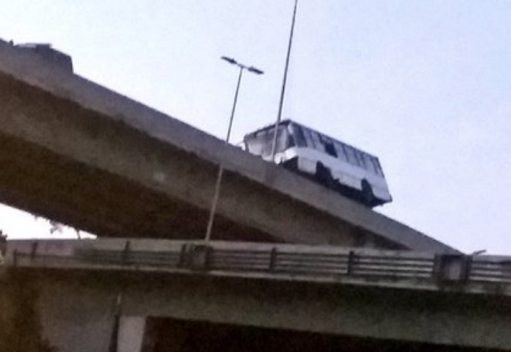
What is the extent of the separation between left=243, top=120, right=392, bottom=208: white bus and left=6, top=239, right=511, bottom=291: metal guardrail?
13.5 m

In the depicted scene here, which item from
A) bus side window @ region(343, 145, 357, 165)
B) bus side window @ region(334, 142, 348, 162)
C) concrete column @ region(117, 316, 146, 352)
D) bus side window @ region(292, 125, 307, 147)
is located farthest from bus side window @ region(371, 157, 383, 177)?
concrete column @ region(117, 316, 146, 352)

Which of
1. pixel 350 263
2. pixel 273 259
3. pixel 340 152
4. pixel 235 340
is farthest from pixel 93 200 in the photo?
pixel 350 263

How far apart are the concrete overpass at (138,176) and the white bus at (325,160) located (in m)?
4.32

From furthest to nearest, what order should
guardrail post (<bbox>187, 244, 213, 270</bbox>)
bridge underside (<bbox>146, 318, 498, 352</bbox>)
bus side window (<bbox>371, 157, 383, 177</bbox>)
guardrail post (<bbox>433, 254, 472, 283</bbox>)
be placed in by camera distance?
bus side window (<bbox>371, 157, 383, 177</bbox>), bridge underside (<bbox>146, 318, 498, 352</bbox>), guardrail post (<bbox>187, 244, 213, 270</bbox>), guardrail post (<bbox>433, 254, 472, 283</bbox>)

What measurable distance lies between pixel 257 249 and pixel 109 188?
11012 mm

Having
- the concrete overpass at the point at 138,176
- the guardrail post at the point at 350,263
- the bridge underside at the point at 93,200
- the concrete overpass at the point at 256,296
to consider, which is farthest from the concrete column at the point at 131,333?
the guardrail post at the point at 350,263

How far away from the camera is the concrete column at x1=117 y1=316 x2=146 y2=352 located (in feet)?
97.1

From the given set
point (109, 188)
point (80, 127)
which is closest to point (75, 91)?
point (80, 127)

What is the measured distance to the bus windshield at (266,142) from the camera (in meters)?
46.1

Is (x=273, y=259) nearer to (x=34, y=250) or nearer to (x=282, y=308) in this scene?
(x=282, y=308)

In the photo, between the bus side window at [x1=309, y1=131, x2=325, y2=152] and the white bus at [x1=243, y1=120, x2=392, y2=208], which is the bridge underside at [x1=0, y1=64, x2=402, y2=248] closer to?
the white bus at [x1=243, y1=120, x2=392, y2=208]

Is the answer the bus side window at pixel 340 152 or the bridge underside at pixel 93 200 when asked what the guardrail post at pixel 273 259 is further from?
the bus side window at pixel 340 152

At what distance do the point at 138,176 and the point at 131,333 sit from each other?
6038 mm

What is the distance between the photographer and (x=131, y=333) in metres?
30.2
